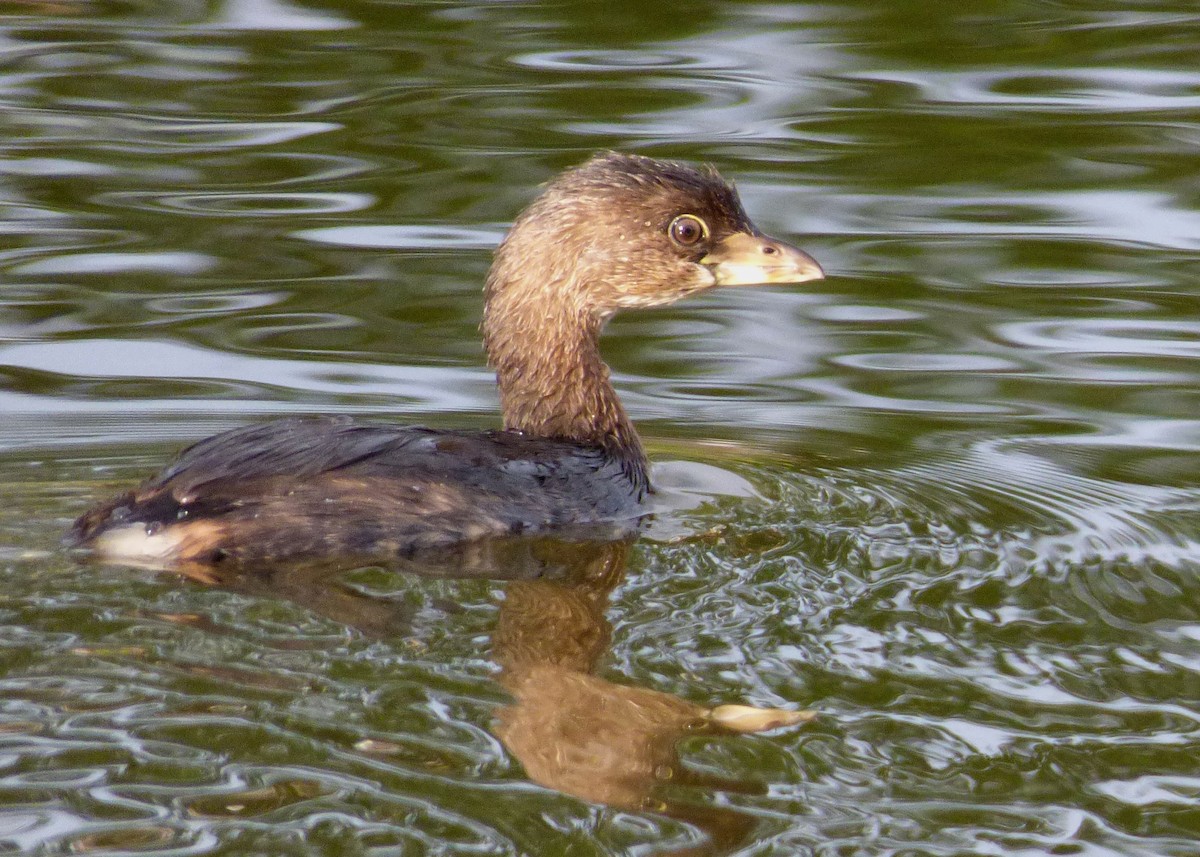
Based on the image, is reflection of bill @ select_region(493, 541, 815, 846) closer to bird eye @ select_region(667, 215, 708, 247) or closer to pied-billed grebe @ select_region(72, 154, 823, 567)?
pied-billed grebe @ select_region(72, 154, 823, 567)

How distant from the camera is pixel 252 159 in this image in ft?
32.0

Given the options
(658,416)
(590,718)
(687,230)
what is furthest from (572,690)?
(658,416)

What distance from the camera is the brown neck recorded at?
21.6ft

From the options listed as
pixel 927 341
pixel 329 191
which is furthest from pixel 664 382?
pixel 329 191

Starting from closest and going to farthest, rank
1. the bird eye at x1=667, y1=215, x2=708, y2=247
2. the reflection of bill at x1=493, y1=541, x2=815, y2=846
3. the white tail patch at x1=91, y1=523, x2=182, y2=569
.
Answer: the reflection of bill at x1=493, y1=541, x2=815, y2=846, the white tail patch at x1=91, y1=523, x2=182, y2=569, the bird eye at x1=667, y1=215, x2=708, y2=247

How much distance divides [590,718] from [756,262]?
2616 mm

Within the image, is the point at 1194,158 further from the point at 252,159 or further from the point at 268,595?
the point at 268,595

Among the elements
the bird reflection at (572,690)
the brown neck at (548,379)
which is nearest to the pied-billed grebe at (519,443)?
the brown neck at (548,379)

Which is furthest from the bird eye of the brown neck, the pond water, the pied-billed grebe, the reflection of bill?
the reflection of bill

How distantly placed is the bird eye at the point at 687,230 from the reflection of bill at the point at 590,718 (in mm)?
1732

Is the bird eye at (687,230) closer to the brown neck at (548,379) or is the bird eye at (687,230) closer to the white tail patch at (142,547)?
the brown neck at (548,379)

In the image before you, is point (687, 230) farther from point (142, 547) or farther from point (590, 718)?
point (590, 718)

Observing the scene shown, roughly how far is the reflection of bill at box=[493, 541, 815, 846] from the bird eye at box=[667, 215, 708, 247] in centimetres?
173

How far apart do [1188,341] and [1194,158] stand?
2.00 meters
